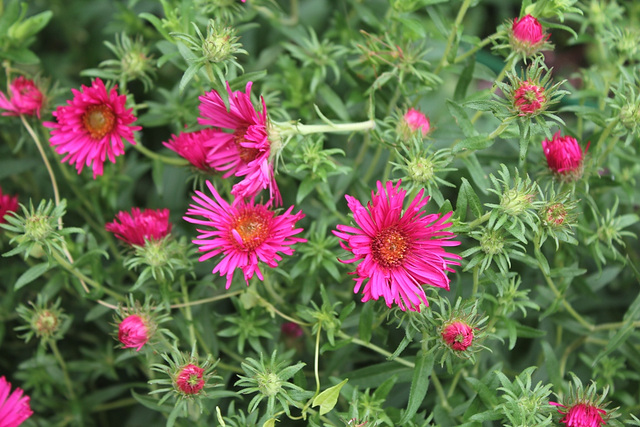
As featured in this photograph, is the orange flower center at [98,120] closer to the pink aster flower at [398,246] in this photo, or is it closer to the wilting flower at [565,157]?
the pink aster flower at [398,246]

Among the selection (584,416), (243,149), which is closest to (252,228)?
(243,149)

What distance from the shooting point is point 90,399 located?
62.5 inches

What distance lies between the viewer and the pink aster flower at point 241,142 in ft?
3.77

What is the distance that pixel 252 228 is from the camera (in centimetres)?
123

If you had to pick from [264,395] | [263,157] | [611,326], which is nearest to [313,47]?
[263,157]

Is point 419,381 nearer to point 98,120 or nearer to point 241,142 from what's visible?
point 241,142

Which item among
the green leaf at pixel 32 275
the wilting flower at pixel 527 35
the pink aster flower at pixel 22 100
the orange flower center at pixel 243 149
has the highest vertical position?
the wilting flower at pixel 527 35

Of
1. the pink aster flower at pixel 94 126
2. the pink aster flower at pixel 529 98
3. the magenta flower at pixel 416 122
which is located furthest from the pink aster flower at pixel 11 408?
the pink aster flower at pixel 529 98

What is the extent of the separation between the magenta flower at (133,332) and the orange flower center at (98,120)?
39 centimetres

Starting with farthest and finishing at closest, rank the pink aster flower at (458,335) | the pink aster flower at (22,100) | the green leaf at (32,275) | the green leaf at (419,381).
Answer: the pink aster flower at (22,100)
the green leaf at (32,275)
the green leaf at (419,381)
the pink aster flower at (458,335)

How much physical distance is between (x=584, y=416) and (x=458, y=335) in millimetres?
268

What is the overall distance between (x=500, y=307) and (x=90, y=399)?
100cm

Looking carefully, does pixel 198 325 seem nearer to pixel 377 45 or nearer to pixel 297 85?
pixel 297 85

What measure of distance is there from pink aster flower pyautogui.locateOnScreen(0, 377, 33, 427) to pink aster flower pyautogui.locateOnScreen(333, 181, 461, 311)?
70 centimetres
